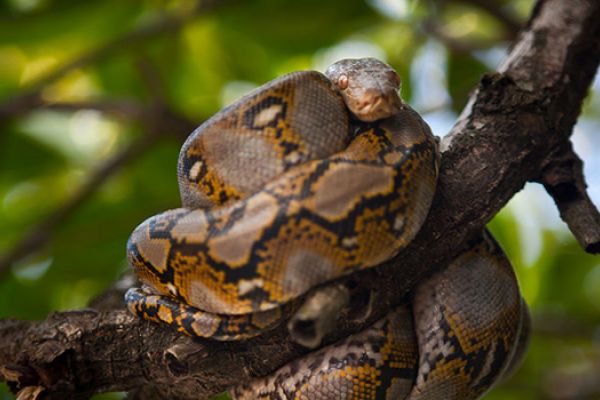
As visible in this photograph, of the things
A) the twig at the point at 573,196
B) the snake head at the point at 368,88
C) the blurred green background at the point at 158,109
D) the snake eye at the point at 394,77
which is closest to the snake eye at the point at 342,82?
the snake head at the point at 368,88

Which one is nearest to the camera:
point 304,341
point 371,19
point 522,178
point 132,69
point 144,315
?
point 304,341

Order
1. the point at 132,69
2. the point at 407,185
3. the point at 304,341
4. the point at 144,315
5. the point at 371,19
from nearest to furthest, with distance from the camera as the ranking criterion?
1. the point at 304,341
2. the point at 407,185
3. the point at 144,315
4. the point at 371,19
5. the point at 132,69

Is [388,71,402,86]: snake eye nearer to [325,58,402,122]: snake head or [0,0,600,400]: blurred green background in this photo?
[325,58,402,122]: snake head

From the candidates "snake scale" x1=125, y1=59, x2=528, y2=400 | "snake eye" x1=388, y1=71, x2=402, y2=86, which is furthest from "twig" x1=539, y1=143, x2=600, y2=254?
"snake eye" x1=388, y1=71, x2=402, y2=86

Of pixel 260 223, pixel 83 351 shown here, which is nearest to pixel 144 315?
pixel 83 351

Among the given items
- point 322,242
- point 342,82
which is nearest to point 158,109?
point 342,82

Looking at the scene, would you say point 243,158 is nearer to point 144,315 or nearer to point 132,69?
point 144,315

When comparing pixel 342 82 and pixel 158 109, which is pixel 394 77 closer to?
pixel 342 82
